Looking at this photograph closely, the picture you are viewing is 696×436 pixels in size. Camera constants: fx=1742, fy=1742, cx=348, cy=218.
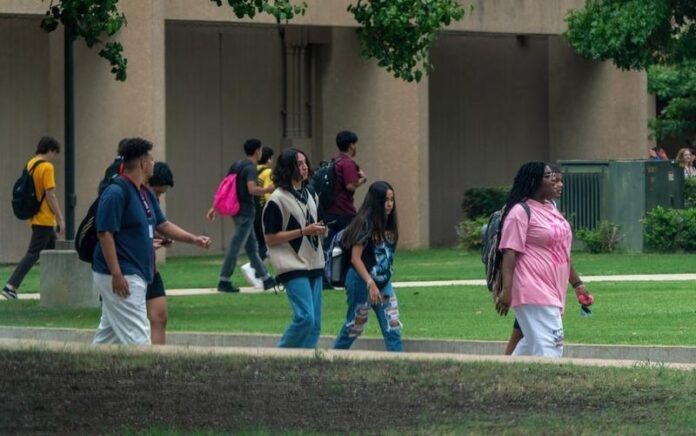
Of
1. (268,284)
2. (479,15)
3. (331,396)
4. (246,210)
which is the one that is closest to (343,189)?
(246,210)

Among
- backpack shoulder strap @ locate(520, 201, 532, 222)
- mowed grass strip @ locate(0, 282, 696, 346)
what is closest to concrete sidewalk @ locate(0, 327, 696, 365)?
mowed grass strip @ locate(0, 282, 696, 346)

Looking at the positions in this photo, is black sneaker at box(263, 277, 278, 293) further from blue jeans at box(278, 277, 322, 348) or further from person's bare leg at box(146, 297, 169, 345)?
person's bare leg at box(146, 297, 169, 345)

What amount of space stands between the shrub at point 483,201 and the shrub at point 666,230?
12.3ft

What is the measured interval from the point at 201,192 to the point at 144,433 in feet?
68.4

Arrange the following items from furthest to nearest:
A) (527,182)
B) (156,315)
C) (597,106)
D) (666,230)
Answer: (597,106) < (666,230) < (156,315) < (527,182)

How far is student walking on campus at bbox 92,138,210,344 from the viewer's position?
38.2 ft

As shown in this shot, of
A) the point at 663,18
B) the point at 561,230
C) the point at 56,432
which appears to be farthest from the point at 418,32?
the point at 663,18

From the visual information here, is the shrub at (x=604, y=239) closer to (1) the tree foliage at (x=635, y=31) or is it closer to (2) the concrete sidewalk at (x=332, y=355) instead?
(1) the tree foliage at (x=635, y=31)

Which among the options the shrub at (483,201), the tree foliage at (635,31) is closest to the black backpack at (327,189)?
the tree foliage at (635,31)

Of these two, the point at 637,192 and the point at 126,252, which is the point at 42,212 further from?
the point at 637,192

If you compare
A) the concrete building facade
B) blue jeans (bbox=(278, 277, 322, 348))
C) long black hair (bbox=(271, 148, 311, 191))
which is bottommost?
blue jeans (bbox=(278, 277, 322, 348))

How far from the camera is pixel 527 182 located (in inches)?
451

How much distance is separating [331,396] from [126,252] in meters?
2.35

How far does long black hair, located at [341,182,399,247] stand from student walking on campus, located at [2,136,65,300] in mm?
6160
